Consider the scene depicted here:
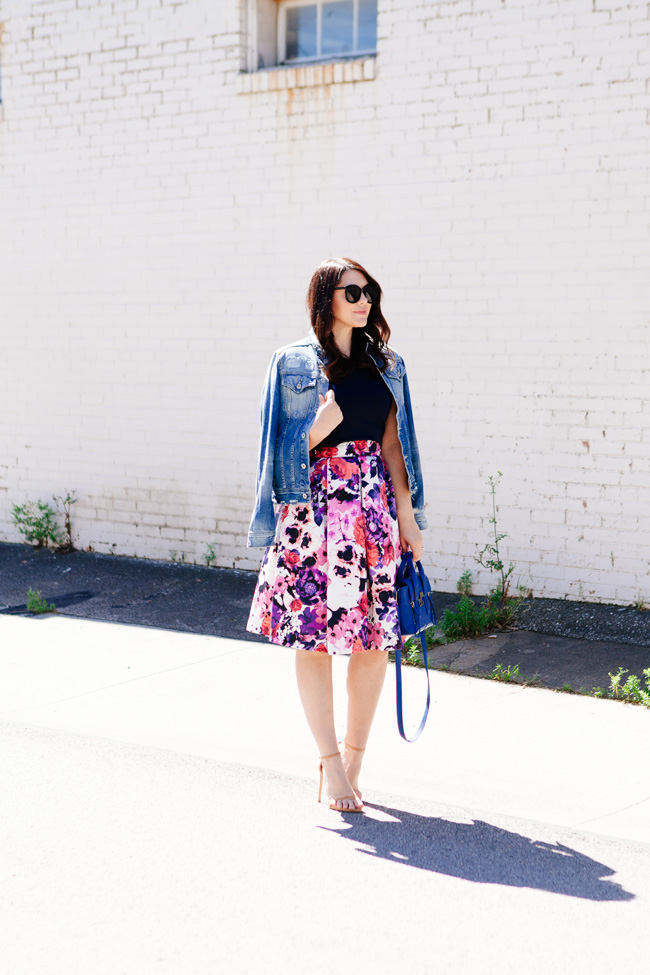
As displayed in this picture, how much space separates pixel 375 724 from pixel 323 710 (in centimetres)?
109

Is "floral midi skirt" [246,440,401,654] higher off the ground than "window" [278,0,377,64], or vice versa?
"window" [278,0,377,64]

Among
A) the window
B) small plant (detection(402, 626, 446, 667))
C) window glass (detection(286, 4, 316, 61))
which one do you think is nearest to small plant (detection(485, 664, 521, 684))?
small plant (detection(402, 626, 446, 667))

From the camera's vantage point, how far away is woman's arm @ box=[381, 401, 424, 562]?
426 cm

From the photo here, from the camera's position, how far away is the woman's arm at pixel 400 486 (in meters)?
4.26

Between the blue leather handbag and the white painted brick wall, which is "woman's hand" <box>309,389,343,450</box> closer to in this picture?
the blue leather handbag

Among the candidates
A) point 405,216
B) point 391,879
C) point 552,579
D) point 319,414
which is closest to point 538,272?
point 405,216

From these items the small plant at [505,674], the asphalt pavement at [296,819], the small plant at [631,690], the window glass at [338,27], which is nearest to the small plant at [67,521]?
the asphalt pavement at [296,819]

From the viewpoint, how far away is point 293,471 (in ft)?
13.1

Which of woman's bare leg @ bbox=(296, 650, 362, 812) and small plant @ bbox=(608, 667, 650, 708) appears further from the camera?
small plant @ bbox=(608, 667, 650, 708)

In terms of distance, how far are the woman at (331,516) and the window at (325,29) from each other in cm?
438

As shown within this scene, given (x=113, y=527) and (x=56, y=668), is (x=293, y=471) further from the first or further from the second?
(x=113, y=527)

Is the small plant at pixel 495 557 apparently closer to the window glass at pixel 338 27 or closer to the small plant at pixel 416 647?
the small plant at pixel 416 647

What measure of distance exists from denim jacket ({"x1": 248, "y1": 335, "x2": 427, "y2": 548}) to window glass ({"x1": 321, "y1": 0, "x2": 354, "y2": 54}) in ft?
15.2

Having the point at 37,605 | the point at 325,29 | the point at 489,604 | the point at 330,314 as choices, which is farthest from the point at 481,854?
the point at 325,29
